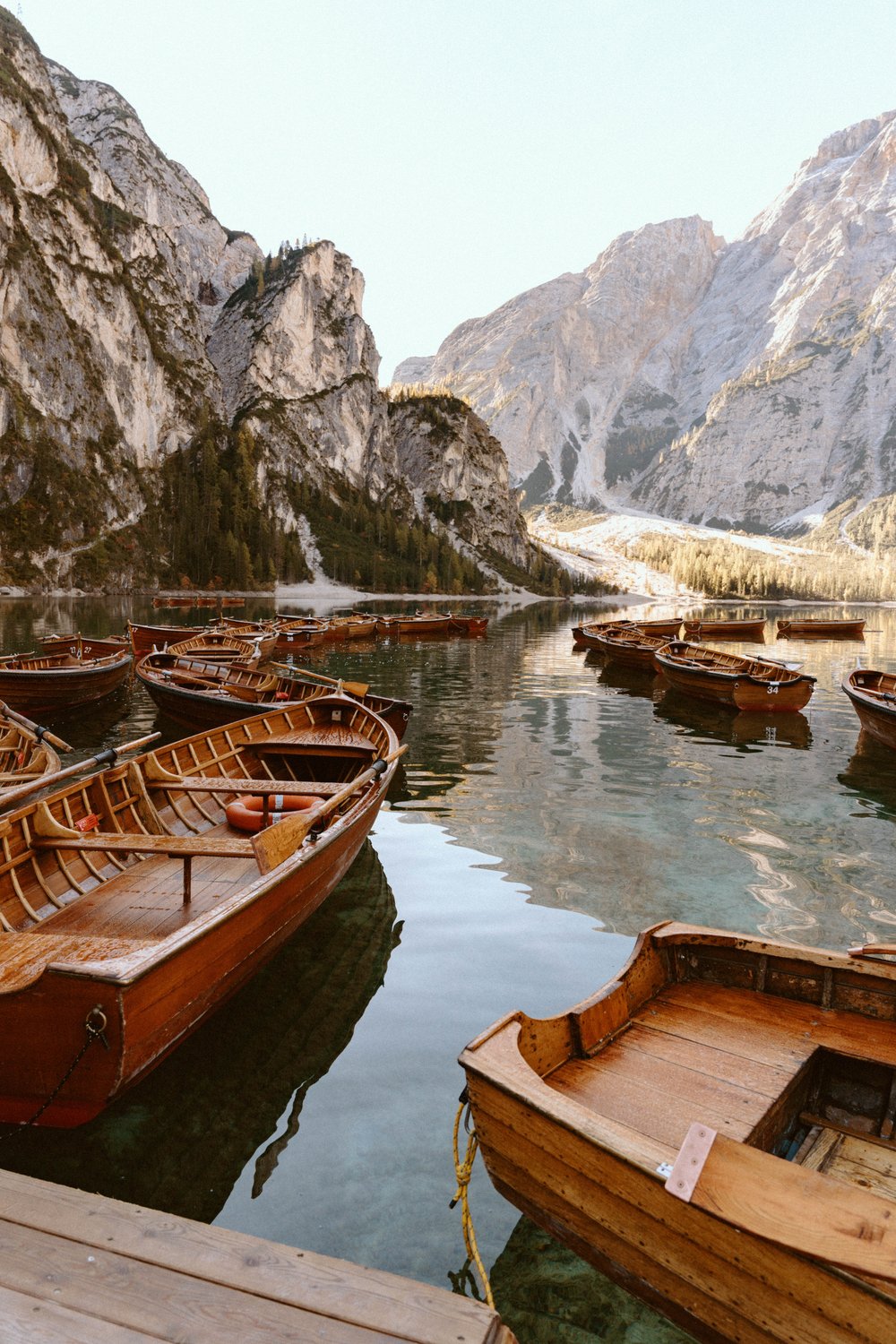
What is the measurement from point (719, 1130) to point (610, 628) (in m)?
50.5

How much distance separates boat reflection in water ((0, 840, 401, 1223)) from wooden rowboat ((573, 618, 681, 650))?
43.9m

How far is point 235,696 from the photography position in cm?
2172

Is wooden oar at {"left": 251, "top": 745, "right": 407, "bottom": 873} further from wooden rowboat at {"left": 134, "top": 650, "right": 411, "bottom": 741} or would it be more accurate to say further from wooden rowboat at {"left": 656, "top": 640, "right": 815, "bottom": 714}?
wooden rowboat at {"left": 656, "top": 640, "right": 815, "bottom": 714}

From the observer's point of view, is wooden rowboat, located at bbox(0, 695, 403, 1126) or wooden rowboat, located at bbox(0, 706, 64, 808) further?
wooden rowboat, located at bbox(0, 706, 64, 808)

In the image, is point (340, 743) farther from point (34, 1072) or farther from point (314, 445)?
point (314, 445)

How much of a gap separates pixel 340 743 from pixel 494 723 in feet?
42.8

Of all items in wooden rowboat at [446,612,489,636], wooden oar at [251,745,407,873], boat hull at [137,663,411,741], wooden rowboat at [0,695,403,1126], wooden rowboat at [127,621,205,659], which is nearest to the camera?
wooden rowboat at [0,695,403,1126]

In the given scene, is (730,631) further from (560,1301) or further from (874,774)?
(560,1301)

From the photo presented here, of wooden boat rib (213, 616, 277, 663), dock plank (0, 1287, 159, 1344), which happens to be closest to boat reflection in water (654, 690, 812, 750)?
wooden boat rib (213, 616, 277, 663)

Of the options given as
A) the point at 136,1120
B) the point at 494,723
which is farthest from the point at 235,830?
the point at 494,723

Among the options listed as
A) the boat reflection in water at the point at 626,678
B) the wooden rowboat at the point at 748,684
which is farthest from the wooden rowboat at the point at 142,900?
the boat reflection in water at the point at 626,678

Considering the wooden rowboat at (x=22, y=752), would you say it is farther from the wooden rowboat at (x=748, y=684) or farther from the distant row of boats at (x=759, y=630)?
the distant row of boats at (x=759, y=630)

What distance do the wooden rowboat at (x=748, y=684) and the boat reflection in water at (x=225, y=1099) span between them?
2291 cm

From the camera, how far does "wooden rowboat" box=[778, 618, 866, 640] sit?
7788 cm
